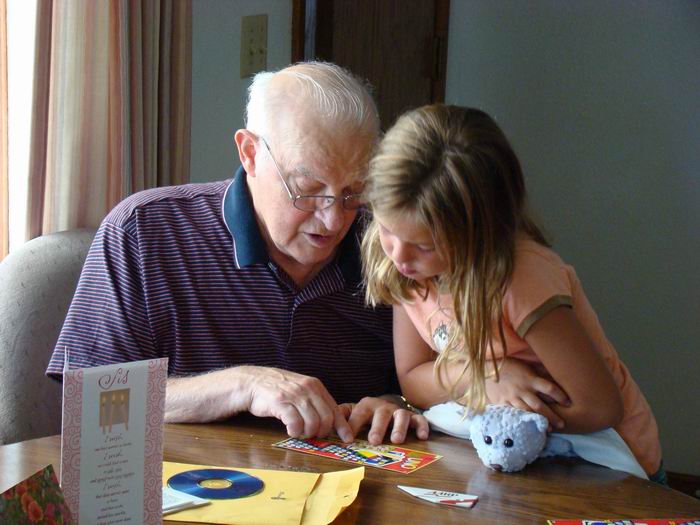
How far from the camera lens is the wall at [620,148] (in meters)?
3.27

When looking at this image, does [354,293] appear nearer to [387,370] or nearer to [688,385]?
[387,370]

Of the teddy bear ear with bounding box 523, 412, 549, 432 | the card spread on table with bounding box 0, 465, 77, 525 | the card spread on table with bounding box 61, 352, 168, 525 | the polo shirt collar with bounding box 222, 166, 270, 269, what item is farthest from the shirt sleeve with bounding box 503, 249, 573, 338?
the card spread on table with bounding box 0, 465, 77, 525

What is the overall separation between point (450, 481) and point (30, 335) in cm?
94

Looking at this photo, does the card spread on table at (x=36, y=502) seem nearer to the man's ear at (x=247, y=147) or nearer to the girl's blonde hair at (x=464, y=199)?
the girl's blonde hair at (x=464, y=199)

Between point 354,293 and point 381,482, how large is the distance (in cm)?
68

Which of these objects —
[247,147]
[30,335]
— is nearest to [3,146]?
[30,335]

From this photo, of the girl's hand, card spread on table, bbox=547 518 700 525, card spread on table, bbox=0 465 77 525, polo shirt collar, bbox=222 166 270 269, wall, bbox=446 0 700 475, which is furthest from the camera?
wall, bbox=446 0 700 475

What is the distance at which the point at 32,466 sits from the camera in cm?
120

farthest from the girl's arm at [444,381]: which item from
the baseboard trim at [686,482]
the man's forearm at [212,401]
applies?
the baseboard trim at [686,482]

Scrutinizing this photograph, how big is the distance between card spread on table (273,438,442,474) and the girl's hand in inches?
6.2

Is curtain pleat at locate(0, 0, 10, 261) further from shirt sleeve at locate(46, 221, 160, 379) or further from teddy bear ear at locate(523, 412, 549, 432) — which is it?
teddy bear ear at locate(523, 412, 549, 432)

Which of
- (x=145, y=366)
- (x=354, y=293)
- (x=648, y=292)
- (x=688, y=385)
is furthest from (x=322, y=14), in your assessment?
(x=145, y=366)

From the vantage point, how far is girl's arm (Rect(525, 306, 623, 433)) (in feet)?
4.54

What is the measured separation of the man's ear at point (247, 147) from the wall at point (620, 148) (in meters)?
1.93
